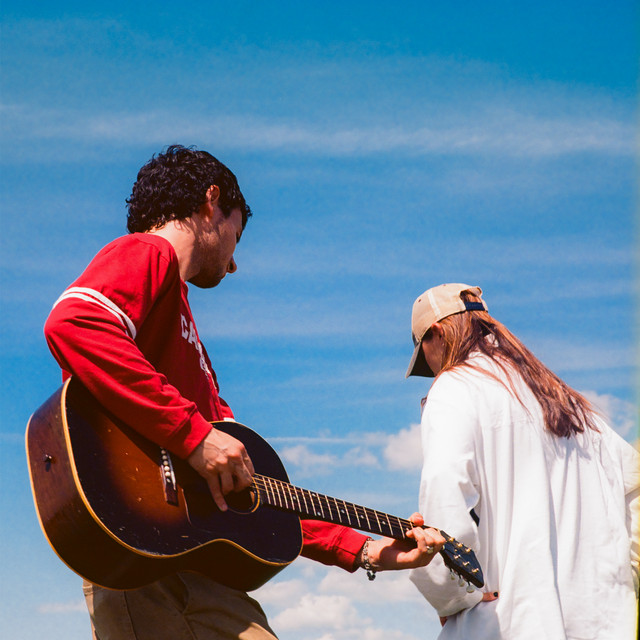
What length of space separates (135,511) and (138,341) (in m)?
0.70

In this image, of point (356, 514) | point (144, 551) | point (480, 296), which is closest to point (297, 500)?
point (356, 514)

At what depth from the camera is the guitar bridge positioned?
302 centimetres

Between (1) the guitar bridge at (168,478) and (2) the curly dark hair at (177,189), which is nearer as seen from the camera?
(1) the guitar bridge at (168,478)

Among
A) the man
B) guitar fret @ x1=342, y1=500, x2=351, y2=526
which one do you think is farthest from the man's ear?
guitar fret @ x1=342, y1=500, x2=351, y2=526

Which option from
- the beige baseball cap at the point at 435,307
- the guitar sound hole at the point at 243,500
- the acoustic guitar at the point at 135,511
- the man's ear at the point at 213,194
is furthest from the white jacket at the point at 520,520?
the man's ear at the point at 213,194

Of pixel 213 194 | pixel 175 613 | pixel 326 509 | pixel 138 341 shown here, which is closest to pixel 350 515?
pixel 326 509

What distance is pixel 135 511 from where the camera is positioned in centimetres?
290

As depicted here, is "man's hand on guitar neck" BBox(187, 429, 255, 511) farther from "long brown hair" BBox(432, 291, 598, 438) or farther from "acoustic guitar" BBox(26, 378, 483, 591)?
"long brown hair" BBox(432, 291, 598, 438)

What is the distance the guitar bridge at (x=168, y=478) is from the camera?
3.02 metres

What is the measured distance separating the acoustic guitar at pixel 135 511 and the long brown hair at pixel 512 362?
0.74m

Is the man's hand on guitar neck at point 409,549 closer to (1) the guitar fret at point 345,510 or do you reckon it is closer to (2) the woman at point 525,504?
(2) the woman at point 525,504

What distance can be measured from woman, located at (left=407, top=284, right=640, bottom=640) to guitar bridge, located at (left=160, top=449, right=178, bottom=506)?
1014 millimetres

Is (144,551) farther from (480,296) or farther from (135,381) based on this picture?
(480,296)

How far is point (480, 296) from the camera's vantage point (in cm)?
432
